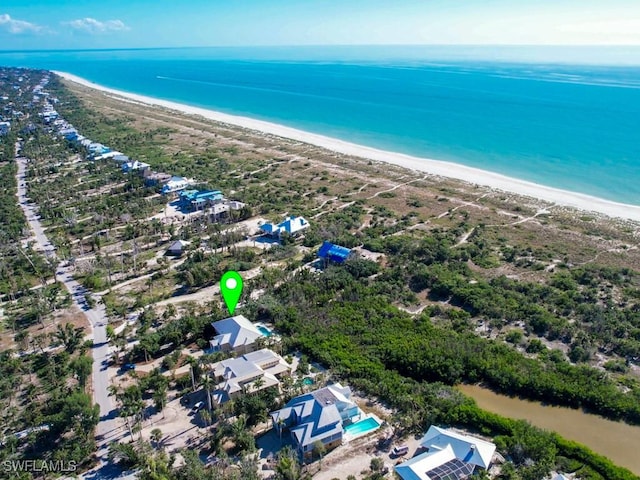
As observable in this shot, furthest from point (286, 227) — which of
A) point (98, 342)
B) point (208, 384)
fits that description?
point (208, 384)

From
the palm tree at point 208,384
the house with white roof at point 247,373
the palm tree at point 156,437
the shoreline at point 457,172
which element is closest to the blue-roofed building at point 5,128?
the shoreline at point 457,172

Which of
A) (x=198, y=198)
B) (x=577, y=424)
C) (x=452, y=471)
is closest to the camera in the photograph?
→ (x=452, y=471)

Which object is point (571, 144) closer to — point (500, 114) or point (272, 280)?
point (500, 114)

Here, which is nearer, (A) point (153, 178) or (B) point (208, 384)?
(B) point (208, 384)

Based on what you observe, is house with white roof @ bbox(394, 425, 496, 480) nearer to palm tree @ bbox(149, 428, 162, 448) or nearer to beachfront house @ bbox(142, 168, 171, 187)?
palm tree @ bbox(149, 428, 162, 448)

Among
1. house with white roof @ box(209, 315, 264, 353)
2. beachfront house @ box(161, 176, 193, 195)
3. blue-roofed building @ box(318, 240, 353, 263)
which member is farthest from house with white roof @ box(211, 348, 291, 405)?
beachfront house @ box(161, 176, 193, 195)

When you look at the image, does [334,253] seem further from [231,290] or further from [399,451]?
[399,451]
